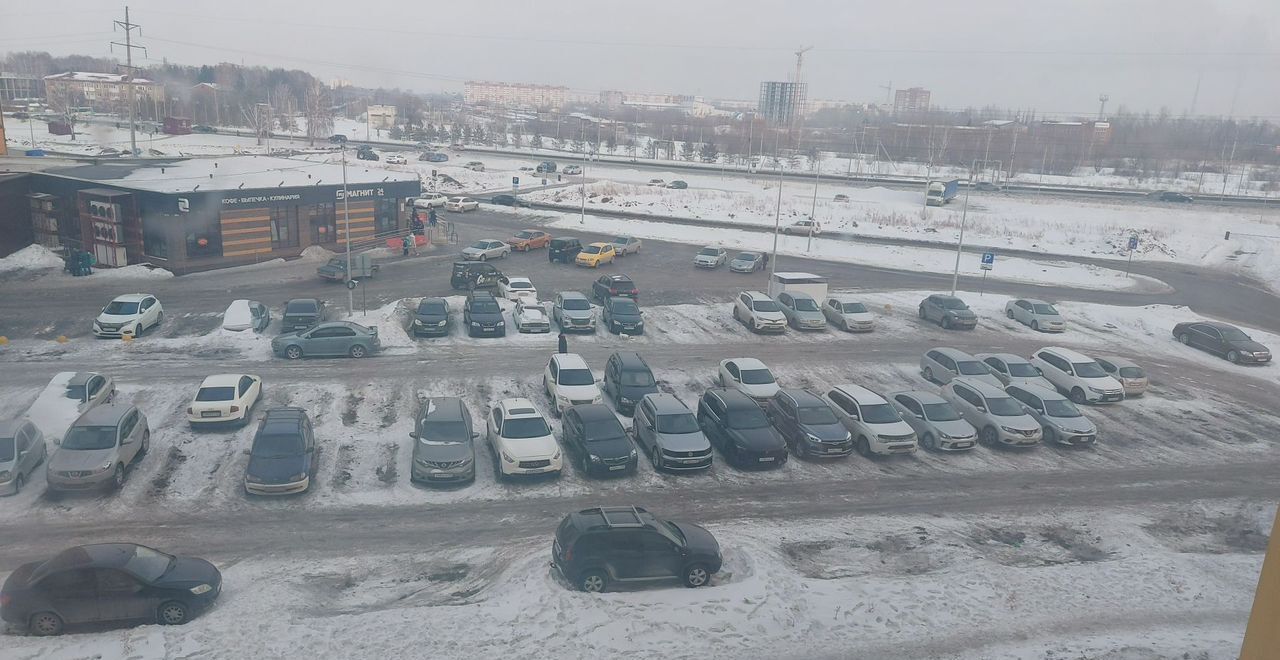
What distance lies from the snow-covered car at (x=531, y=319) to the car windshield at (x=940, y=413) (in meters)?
13.1

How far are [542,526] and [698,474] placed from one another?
4.06 metres

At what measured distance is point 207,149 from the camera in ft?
240

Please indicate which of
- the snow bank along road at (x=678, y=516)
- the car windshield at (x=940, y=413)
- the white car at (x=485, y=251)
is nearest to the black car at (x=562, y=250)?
the white car at (x=485, y=251)

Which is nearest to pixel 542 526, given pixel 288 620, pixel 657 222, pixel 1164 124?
pixel 288 620

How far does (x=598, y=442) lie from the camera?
17203mm

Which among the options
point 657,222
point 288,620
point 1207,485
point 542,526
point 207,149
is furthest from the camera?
point 207,149

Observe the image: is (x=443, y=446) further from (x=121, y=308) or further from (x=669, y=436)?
(x=121, y=308)

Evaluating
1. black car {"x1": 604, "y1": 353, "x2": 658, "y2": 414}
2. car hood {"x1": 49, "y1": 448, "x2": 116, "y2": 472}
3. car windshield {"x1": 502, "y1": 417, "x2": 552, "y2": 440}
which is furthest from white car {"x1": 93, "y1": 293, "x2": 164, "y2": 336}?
black car {"x1": 604, "y1": 353, "x2": 658, "y2": 414}

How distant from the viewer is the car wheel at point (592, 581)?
12188 millimetres

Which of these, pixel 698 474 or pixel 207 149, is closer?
pixel 698 474

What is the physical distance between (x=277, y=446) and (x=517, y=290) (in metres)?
16.0

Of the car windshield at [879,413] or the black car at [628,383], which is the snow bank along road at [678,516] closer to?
the car windshield at [879,413]

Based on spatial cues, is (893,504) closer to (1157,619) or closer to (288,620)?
(1157,619)

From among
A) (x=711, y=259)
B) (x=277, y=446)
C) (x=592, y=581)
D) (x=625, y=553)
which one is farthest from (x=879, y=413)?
(x=711, y=259)
